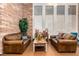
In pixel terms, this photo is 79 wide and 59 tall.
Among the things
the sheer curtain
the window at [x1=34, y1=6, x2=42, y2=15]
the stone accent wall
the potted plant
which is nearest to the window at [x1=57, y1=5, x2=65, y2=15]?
the sheer curtain

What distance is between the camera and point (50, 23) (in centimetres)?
409

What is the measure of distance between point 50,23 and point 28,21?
1.00 metres

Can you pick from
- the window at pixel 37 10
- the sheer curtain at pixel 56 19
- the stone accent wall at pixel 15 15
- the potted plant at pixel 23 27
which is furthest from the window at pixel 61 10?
the potted plant at pixel 23 27

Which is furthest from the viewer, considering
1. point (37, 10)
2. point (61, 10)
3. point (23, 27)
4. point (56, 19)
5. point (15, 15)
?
point (23, 27)

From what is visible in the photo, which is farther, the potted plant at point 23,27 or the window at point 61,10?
the potted plant at point 23,27

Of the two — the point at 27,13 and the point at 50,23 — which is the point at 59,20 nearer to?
the point at 50,23

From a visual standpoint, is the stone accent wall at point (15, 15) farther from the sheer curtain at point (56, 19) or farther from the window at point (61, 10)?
the window at point (61, 10)

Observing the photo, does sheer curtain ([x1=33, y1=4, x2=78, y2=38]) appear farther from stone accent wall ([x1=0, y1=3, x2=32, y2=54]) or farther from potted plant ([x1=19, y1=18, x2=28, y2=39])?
potted plant ([x1=19, y1=18, x2=28, y2=39])

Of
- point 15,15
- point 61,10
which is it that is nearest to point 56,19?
point 61,10

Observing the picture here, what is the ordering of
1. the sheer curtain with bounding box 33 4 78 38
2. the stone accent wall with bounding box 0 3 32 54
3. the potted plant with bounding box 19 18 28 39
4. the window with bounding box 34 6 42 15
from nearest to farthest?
the stone accent wall with bounding box 0 3 32 54 < the sheer curtain with bounding box 33 4 78 38 < the window with bounding box 34 6 42 15 < the potted plant with bounding box 19 18 28 39

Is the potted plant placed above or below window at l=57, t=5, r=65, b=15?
below

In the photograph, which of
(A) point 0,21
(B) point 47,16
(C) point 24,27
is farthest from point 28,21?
(A) point 0,21

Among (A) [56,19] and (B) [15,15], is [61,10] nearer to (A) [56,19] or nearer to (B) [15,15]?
(A) [56,19]

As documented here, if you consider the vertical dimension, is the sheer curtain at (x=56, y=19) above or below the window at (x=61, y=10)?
below
